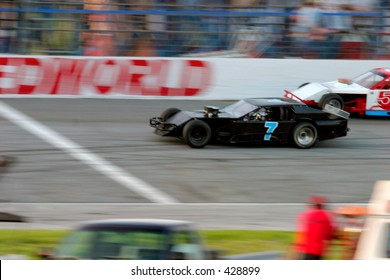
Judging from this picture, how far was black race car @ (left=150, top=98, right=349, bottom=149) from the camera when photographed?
15.0 metres

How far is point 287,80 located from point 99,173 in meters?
8.33

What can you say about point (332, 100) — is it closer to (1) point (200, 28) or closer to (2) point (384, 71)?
(2) point (384, 71)

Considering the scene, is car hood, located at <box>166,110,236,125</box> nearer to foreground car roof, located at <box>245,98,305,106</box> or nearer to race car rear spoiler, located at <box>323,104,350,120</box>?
foreground car roof, located at <box>245,98,305,106</box>

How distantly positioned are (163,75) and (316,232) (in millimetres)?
12833

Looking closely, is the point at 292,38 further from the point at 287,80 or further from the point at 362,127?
the point at 362,127

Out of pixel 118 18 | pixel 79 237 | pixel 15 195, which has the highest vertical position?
pixel 118 18

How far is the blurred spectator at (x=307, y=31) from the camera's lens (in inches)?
808

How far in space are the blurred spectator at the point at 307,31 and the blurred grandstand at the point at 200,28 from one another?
0.03 meters

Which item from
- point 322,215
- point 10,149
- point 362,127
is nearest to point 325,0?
point 362,127

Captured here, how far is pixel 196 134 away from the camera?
49.1ft

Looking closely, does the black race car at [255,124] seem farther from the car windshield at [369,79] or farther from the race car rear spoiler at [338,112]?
the car windshield at [369,79]

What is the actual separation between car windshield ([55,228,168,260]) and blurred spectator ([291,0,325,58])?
14.9 metres

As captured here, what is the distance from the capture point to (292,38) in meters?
20.5

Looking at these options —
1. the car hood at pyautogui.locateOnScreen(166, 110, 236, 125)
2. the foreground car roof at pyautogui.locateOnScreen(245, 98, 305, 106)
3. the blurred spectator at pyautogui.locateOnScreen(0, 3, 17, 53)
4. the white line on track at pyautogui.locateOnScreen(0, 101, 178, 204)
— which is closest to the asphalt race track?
the white line on track at pyautogui.locateOnScreen(0, 101, 178, 204)
